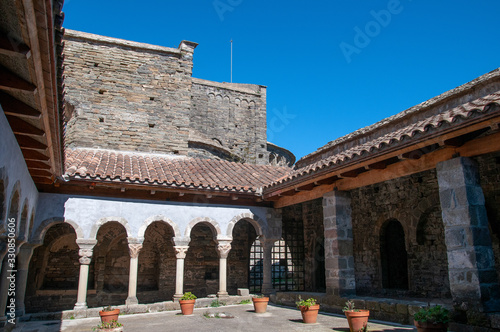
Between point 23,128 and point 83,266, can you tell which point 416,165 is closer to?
point 23,128

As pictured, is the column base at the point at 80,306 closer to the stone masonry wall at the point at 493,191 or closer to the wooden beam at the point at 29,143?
the wooden beam at the point at 29,143

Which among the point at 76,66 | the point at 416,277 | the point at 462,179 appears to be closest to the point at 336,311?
the point at 416,277

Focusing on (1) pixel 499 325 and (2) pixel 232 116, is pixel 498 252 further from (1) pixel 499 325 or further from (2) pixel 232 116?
(2) pixel 232 116

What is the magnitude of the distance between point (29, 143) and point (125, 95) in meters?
9.46

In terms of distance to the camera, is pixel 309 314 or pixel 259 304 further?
pixel 259 304

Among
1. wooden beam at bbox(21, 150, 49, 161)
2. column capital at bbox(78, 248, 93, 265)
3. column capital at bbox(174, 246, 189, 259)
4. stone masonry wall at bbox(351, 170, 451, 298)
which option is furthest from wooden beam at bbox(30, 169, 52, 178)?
stone masonry wall at bbox(351, 170, 451, 298)

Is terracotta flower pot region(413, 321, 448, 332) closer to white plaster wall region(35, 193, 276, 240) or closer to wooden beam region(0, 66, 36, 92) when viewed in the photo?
wooden beam region(0, 66, 36, 92)

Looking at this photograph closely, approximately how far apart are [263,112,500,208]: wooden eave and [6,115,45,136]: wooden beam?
16.3ft

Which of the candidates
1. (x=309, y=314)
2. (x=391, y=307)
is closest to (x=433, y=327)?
(x=391, y=307)

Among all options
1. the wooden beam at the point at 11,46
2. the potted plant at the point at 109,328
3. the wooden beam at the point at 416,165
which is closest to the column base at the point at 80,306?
the potted plant at the point at 109,328

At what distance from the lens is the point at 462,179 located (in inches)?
221

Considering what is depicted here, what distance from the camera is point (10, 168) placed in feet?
16.0

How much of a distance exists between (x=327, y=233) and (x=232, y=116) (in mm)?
15507

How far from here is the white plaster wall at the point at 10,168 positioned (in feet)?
13.9
